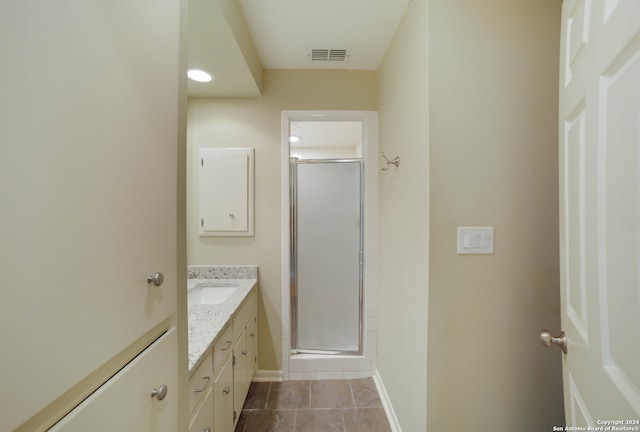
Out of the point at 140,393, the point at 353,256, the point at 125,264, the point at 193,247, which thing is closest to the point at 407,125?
the point at 353,256

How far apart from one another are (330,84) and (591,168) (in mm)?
1912

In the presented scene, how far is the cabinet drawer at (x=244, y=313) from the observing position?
157cm

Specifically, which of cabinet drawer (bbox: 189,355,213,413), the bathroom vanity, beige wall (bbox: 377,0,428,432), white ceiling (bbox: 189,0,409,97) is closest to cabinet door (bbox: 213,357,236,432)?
the bathroom vanity

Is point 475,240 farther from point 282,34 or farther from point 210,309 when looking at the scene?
point 282,34

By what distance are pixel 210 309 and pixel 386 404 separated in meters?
1.42

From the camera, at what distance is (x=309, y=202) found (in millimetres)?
2336

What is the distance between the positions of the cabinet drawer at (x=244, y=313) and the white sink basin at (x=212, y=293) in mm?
157

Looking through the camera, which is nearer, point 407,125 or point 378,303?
point 407,125

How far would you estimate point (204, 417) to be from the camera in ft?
3.60

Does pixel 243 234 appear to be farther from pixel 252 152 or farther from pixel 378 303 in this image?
pixel 378 303

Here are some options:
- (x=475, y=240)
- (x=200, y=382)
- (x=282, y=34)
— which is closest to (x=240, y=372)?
(x=200, y=382)

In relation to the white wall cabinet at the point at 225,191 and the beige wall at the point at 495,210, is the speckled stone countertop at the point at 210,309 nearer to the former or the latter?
the white wall cabinet at the point at 225,191

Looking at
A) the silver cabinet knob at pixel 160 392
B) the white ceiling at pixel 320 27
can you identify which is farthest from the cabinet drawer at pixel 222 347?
the white ceiling at pixel 320 27

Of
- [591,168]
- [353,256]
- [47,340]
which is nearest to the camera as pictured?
[47,340]
